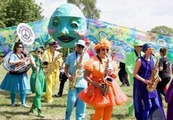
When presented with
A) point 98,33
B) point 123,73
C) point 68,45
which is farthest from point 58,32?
point 123,73

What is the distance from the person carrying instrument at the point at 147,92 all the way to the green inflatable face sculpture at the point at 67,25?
69.8 inches

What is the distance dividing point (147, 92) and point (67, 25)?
2368 millimetres

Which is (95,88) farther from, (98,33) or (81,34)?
(98,33)

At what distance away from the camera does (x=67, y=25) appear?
7.58 metres

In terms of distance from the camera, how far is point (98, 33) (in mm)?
12836

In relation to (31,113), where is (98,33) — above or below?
above

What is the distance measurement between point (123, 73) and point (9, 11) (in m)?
32.3

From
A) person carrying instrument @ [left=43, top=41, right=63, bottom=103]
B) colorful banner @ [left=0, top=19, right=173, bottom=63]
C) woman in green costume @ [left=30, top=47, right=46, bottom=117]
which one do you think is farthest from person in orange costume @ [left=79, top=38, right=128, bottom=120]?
colorful banner @ [left=0, top=19, right=173, bottom=63]

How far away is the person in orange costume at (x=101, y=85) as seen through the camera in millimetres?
5762

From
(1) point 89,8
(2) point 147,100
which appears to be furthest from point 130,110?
(1) point 89,8

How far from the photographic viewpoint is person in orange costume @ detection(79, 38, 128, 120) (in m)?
5.76

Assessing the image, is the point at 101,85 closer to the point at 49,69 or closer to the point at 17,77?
the point at 49,69

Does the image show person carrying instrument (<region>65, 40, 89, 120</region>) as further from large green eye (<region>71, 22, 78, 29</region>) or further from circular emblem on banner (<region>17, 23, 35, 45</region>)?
circular emblem on banner (<region>17, 23, 35, 45</region>)

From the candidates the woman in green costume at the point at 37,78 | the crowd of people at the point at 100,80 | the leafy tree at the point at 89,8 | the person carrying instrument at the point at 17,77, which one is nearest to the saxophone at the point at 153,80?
the crowd of people at the point at 100,80
